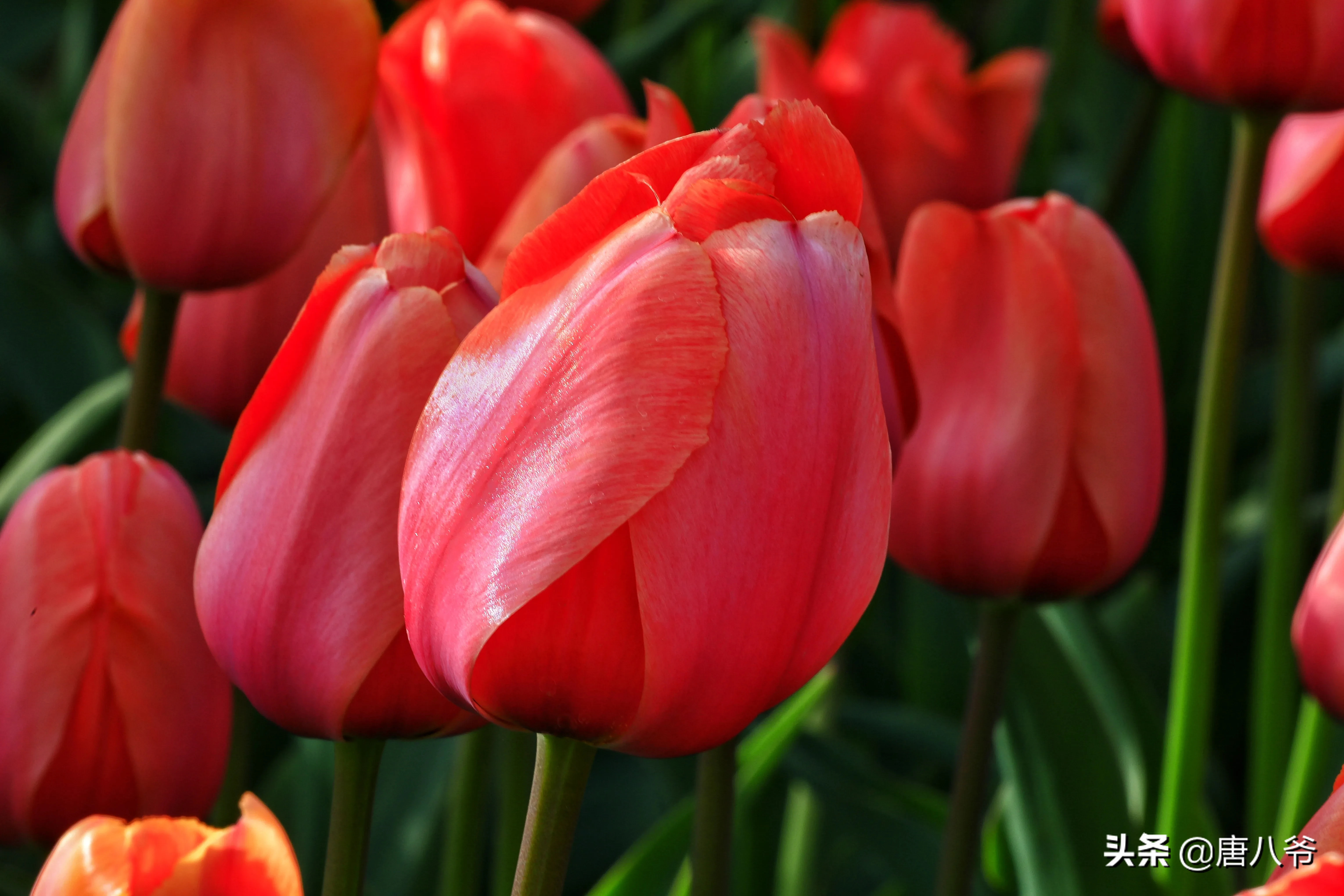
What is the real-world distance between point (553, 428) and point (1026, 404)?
225 mm

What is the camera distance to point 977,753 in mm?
458

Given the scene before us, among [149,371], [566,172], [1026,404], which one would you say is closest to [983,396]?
[1026,404]

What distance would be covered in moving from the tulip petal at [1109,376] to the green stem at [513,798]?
0.19m

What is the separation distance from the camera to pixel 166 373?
455 mm

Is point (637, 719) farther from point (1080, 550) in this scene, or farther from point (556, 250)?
point (1080, 550)

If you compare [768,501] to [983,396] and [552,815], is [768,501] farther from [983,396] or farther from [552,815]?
[983,396]

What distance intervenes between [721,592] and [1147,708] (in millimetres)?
472

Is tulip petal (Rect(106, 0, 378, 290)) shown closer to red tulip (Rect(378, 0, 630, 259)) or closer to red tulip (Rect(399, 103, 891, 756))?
red tulip (Rect(378, 0, 630, 259))

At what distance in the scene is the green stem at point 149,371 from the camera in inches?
17.4

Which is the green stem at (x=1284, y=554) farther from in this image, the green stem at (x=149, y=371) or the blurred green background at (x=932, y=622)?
the green stem at (x=149, y=371)

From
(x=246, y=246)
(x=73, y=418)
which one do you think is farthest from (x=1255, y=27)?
(x=73, y=418)

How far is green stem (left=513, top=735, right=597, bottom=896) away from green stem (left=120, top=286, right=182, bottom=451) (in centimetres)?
22

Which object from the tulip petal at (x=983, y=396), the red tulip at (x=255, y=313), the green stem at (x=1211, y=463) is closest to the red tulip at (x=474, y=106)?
the red tulip at (x=255, y=313)

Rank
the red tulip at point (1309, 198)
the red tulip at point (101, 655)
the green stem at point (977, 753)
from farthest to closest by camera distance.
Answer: the red tulip at point (1309, 198) → the green stem at point (977, 753) → the red tulip at point (101, 655)
